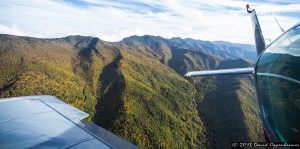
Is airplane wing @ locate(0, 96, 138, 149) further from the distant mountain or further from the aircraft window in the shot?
the distant mountain

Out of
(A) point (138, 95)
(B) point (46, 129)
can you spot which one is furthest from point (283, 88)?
(A) point (138, 95)

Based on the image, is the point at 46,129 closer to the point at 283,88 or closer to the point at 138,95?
the point at 283,88

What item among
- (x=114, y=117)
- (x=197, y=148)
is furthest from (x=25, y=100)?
(x=197, y=148)

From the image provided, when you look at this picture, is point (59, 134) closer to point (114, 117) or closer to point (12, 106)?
point (12, 106)

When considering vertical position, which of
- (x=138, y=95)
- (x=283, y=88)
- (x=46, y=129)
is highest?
(x=283, y=88)

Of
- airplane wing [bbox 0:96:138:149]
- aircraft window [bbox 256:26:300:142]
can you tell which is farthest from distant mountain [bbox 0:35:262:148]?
aircraft window [bbox 256:26:300:142]
